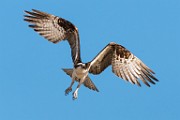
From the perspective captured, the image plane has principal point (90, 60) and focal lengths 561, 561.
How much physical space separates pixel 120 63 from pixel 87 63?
117 cm

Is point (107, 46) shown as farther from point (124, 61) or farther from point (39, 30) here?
point (39, 30)

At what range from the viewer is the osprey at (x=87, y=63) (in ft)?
62.5

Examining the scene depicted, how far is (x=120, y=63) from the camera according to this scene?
1953cm

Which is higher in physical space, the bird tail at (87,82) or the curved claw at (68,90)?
the bird tail at (87,82)

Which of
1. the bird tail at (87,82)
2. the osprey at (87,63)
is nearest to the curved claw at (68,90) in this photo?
the osprey at (87,63)

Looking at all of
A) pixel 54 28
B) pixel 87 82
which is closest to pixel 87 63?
pixel 87 82

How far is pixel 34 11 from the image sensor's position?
66.4 ft

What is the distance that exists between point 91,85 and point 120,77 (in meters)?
1.15

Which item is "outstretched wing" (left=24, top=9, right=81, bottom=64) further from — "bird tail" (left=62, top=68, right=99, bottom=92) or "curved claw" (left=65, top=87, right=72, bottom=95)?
"curved claw" (left=65, top=87, right=72, bottom=95)

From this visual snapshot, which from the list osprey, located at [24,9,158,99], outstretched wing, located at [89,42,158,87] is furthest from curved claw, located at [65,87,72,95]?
outstretched wing, located at [89,42,158,87]

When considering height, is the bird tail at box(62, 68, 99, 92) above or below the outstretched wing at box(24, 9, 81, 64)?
below

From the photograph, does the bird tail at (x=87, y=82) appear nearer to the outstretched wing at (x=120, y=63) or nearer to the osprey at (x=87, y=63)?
the osprey at (x=87, y=63)

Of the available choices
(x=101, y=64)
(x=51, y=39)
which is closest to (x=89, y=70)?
(x=101, y=64)

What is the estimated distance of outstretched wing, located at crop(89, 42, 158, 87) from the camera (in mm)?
19156
